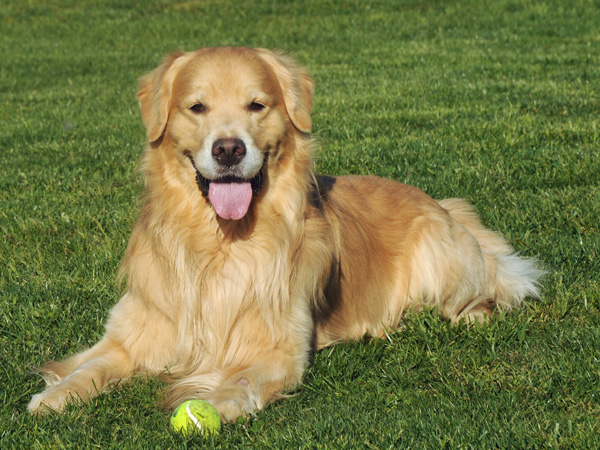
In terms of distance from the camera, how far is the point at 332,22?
18.2 meters

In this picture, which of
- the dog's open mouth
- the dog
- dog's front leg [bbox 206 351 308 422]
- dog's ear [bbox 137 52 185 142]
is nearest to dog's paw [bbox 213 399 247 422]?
dog's front leg [bbox 206 351 308 422]

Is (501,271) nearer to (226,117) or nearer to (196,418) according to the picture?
(226,117)

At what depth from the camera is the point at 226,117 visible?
3705 mm

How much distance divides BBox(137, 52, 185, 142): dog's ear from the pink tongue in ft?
1.62

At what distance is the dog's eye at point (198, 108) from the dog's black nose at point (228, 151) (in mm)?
324

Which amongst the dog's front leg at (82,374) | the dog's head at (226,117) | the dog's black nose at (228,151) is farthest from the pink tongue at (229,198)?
the dog's front leg at (82,374)

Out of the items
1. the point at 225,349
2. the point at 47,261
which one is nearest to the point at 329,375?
the point at 225,349

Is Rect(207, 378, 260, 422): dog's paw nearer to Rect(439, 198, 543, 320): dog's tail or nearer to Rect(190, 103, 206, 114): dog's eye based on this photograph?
Rect(190, 103, 206, 114): dog's eye

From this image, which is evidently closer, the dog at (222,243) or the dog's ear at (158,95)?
the dog at (222,243)

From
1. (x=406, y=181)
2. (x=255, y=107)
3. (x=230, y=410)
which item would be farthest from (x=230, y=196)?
(x=406, y=181)

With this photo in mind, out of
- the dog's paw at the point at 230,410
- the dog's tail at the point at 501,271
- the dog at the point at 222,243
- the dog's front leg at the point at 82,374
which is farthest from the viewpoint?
the dog's tail at the point at 501,271

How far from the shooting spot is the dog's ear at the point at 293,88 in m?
4.03

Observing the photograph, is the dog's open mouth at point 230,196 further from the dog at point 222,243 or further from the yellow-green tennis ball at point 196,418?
the yellow-green tennis ball at point 196,418

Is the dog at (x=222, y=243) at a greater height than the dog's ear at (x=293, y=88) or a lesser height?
lesser
